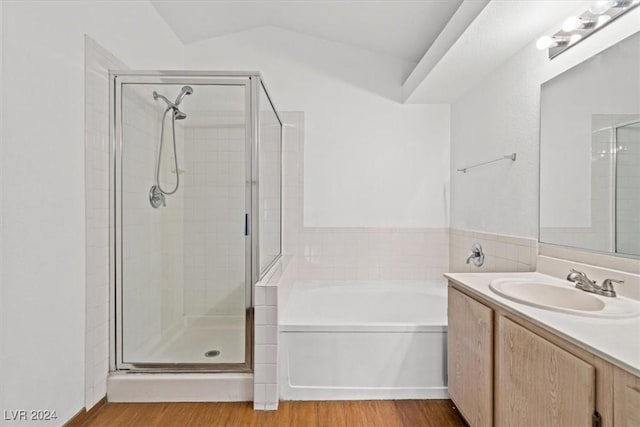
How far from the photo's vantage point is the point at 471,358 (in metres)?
1.68

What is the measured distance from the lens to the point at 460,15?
80.7 inches

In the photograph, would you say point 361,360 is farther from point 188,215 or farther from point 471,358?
point 188,215

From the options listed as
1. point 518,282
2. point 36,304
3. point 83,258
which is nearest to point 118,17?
point 83,258

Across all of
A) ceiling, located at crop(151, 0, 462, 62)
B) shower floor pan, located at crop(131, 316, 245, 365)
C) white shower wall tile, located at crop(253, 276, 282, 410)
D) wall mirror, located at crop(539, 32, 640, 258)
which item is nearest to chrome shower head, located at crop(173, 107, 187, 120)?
ceiling, located at crop(151, 0, 462, 62)

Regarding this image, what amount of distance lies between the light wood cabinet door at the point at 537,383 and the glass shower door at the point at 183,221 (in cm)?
134

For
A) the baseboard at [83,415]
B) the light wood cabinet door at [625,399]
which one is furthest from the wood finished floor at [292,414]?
the light wood cabinet door at [625,399]

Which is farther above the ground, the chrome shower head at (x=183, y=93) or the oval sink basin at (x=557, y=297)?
the chrome shower head at (x=183, y=93)

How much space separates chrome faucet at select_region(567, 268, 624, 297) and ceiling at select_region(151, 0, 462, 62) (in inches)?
73.3

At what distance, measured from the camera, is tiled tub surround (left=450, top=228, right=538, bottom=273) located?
2148mm

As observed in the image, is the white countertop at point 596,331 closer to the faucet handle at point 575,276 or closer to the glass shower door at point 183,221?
the faucet handle at point 575,276

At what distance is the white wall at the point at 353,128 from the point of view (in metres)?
3.26

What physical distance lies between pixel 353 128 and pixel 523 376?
2463 millimetres

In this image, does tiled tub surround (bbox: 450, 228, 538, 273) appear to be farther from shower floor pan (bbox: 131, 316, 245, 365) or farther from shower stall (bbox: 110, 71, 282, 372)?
shower floor pan (bbox: 131, 316, 245, 365)

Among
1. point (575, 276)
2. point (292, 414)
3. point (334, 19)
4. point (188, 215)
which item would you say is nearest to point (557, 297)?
point (575, 276)
